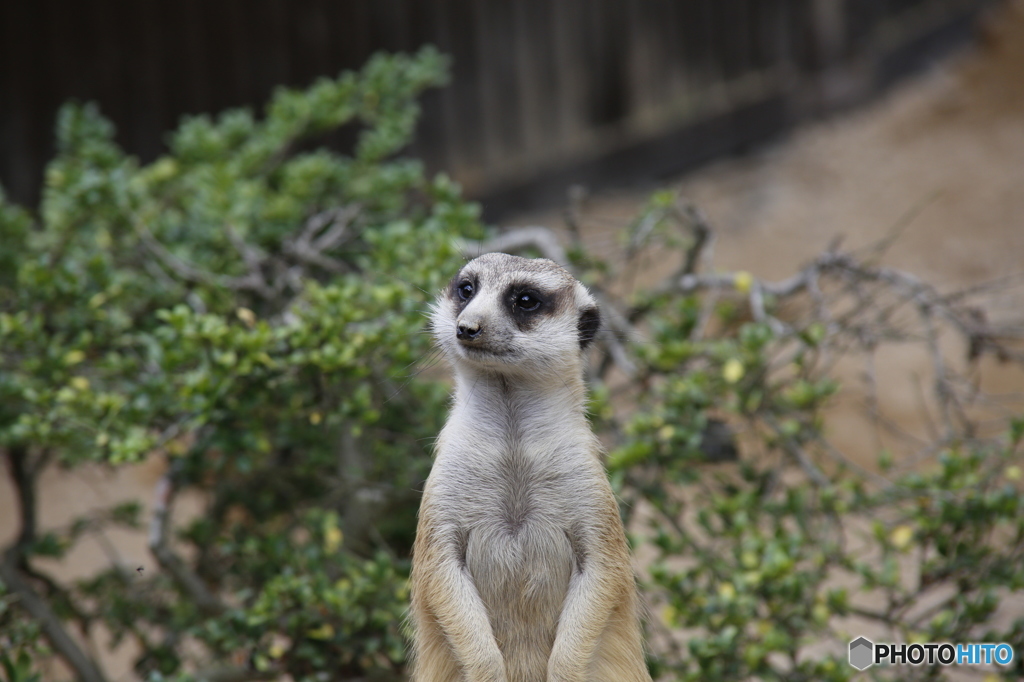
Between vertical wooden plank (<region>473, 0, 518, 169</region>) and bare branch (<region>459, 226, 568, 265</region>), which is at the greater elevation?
vertical wooden plank (<region>473, 0, 518, 169</region>)

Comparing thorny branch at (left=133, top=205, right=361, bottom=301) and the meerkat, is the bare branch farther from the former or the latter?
the meerkat

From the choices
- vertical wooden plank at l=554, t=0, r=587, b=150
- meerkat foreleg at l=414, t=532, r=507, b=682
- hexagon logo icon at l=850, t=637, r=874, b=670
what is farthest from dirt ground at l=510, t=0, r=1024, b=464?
meerkat foreleg at l=414, t=532, r=507, b=682

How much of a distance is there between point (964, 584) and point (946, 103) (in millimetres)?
6163

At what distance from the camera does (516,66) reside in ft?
26.0

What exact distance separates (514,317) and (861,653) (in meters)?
1.64

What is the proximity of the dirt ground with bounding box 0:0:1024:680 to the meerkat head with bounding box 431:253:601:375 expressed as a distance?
12.5 feet

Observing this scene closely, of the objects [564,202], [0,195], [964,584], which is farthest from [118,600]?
[564,202]

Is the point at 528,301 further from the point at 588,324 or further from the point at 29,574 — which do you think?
the point at 29,574

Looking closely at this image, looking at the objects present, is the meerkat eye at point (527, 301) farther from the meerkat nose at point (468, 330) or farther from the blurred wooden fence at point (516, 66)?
the blurred wooden fence at point (516, 66)

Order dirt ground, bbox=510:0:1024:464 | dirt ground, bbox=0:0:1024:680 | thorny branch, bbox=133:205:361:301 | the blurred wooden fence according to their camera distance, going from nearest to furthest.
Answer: thorny branch, bbox=133:205:361:301
dirt ground, bbox=0:0:1024:680
dirt ground, bbox=510:0:1024:464
the blurred wooden fence

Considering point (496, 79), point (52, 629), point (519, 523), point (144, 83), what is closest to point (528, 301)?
point (519, 523)

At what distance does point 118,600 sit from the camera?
363 centimetres

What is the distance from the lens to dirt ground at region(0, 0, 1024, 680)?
6.64 m

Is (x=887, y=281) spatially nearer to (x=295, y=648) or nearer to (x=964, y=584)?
(x=964, y=584)
